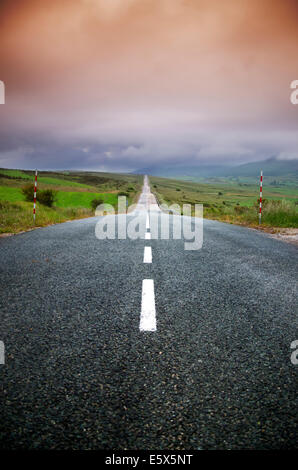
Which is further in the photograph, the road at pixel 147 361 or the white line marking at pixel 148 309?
the white line marking at pixel 148 309

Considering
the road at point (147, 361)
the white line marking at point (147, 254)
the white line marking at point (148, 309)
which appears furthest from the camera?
the white line marking at point (147, 254)

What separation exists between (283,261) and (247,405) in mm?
4295

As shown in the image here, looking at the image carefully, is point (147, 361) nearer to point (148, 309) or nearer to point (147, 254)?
point (148, 309)

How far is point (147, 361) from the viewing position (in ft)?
6.84

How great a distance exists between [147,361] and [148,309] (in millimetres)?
913

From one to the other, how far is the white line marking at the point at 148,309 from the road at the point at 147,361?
27mm

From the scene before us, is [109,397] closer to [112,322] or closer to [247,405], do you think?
[247,405]

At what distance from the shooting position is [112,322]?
2.69m

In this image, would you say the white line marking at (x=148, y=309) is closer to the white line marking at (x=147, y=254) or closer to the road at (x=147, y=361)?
the road at (x=147, y=361)

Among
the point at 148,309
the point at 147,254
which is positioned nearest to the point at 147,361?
the point at 148,309

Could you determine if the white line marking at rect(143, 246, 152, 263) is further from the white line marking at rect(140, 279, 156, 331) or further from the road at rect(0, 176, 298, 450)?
the white line marking at rect(140, 279, 156, 331)

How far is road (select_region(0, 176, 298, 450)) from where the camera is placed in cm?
149

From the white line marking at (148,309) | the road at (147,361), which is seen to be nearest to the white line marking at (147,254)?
the road at (147,361)

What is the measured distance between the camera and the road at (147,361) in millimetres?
1489
